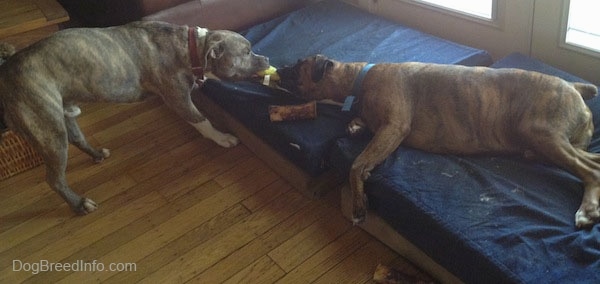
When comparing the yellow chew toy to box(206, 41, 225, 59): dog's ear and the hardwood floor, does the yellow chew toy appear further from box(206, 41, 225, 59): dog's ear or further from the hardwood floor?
the hardwood floor

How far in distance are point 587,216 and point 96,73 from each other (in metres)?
2.16

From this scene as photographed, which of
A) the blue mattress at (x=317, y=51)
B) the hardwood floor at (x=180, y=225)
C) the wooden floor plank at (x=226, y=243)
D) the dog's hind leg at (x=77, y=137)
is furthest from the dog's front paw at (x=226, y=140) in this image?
the dog's hind leg at (x=77, y=137)

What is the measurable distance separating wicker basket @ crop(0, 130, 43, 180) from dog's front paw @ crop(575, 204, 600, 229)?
2701 mm

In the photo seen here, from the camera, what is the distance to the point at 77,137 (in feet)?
8.98

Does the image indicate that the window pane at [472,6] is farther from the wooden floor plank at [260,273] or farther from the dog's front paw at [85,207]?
the dog's front paw at [85,207]

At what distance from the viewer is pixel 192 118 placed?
2.75m

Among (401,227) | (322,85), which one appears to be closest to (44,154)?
(322,85)

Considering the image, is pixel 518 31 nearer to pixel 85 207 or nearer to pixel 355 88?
pixel 355 88

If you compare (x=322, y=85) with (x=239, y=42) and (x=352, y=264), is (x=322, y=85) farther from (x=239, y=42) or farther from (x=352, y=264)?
(x=352, y=264)

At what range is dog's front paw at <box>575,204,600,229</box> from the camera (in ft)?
5.64

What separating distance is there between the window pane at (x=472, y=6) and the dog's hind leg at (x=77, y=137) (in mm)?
2193

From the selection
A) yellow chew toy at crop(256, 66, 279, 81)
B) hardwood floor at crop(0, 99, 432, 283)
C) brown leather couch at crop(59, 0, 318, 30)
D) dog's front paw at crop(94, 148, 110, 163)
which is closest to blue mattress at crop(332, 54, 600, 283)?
hardwood floor at crop(0, 99, 432, 283)

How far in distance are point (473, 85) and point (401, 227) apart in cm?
67

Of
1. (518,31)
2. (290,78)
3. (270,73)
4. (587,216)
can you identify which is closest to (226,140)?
(270,73)
